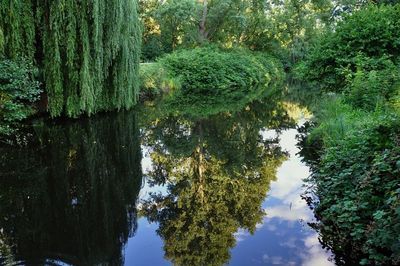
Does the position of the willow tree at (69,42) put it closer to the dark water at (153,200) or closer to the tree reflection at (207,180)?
the dark water at (153,200)

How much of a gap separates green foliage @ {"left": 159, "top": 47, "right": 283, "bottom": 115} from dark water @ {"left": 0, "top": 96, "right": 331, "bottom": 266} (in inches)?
237

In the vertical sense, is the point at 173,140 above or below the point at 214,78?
below

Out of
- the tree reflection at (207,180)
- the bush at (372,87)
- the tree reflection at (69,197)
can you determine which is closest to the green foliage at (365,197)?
the tree reflection at (207,180)

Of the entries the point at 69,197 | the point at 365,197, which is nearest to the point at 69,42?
the point at 69,197

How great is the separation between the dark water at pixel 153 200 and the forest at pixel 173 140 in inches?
1.4

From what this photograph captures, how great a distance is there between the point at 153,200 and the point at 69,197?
1472 mm

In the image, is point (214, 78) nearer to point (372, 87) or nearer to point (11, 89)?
point (11, 89)

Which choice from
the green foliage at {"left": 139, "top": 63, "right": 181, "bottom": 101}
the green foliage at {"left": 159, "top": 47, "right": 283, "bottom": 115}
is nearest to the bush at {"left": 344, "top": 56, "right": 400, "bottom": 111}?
the green foliage at {"left": 159, "top": 47, "right": 283, "bottom": 115}

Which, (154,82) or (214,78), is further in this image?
(214,78)

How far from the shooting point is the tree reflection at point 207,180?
5.79m

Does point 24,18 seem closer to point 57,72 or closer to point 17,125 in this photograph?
point 57,72

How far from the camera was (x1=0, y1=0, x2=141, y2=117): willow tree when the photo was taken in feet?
37.6

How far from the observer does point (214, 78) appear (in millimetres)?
26234

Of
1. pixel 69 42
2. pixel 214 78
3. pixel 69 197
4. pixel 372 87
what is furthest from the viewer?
pixel 214 78
